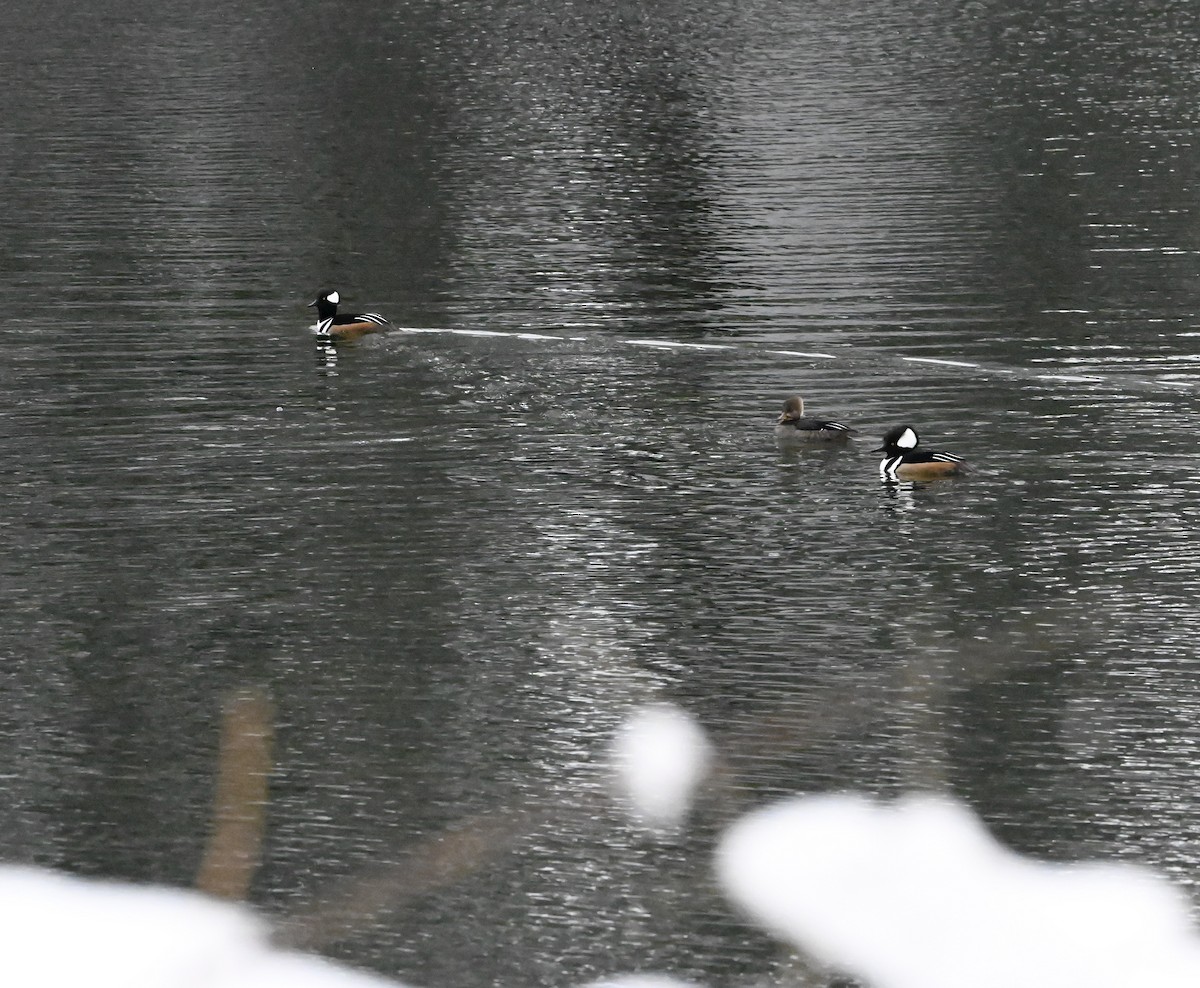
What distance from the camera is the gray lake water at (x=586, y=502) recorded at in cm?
942

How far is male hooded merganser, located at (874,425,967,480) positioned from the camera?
13.5 meters

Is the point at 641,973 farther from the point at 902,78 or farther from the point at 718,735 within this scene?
the point at 902,78

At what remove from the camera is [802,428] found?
14266 mm

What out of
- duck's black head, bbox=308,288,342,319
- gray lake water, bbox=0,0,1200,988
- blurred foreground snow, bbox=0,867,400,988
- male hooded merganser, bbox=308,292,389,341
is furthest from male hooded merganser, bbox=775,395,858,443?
blurred foreground snow, bbox=0,867,400,988

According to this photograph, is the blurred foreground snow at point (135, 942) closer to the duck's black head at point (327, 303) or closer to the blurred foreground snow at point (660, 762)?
the blurred foreground snow at point (660, 762)

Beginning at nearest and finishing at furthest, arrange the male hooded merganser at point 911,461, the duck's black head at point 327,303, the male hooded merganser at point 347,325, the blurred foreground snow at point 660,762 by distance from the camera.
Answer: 1. the blurred foreground snow at point 660,762
2. the male hooded merganser at point 911,461
3. the male hooded merganser at point 347,325
4. the duck's black head at point 327,303

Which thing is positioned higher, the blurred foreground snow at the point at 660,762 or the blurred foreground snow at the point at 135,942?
the blurred foreground snow at the point at 660,762

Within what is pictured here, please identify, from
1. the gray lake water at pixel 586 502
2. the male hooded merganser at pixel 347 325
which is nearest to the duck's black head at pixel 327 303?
the male hooded merganser at pixel 347 325

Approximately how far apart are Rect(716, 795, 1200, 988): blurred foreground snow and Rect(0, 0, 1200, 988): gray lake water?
20cm

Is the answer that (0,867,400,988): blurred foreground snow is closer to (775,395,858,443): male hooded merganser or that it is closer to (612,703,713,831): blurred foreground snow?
(612,703,713,831): blurred foreground snow

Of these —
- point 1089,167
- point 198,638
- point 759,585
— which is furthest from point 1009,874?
point 1089,167

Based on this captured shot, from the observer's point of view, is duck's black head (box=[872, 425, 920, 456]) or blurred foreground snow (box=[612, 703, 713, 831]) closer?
blurred foreground snow (box=[612, 703, 713, 831])

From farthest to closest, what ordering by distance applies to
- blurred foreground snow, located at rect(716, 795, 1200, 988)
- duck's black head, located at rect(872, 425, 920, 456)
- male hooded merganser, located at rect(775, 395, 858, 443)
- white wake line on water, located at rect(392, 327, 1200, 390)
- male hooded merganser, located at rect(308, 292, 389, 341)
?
male hooded merganser, located at rect(308, 292, 389, 341) → white wake line on water, located at rect(392, 327, 1200, 390) → male hooded merganser, located at rect(775, 395, 858, 443) → duck's black head, located at rect(872, 425, 920, 456) → blurred foreground snow, located at rect(716, 795, 1200, 988)

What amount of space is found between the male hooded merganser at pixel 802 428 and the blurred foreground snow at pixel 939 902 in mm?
5088
